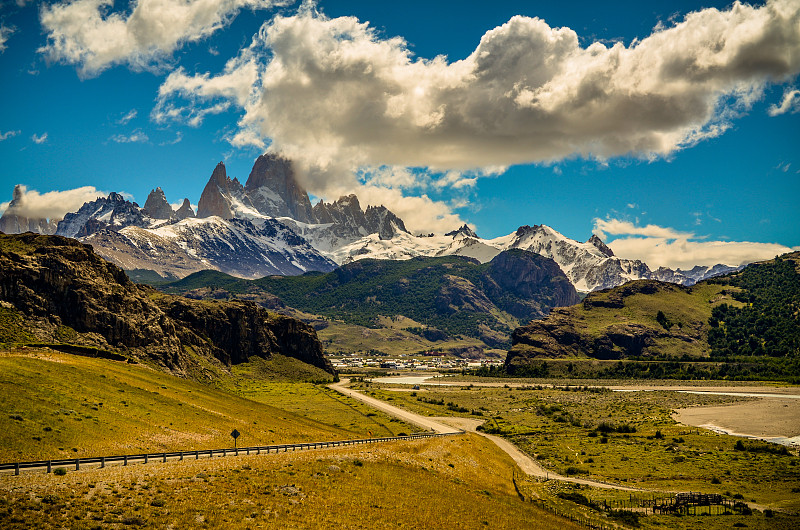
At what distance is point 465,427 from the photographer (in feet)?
439

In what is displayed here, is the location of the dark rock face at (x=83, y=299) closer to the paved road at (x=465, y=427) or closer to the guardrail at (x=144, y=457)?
the paved road at (x=465, y=427)

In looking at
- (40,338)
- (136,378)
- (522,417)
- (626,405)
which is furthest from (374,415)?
(626,405)

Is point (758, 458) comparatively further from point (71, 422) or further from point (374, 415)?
point (71, 422)

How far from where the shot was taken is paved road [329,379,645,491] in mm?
85562

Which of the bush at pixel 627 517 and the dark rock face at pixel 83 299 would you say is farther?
the dark rock face at pixel 83 299

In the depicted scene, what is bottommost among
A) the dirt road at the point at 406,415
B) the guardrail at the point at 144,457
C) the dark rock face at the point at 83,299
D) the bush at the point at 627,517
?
the dirt road at the point at 406,415

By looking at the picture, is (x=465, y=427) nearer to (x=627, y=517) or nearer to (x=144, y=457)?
(x=627, y=517)

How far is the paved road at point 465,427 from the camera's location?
281ft

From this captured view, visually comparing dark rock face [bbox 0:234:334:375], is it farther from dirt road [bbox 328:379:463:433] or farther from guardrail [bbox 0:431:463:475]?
guardrail [bbox 0:431:463:475]

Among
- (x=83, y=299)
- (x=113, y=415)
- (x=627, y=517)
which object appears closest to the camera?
(x=627, y=517)

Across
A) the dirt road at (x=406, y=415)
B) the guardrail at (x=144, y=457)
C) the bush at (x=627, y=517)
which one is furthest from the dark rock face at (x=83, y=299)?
the bush at (x=627, y=517)

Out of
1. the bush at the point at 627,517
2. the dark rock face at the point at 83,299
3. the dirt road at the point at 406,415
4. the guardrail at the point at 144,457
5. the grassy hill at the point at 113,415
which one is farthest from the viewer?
the dirt road at the point at 406,415

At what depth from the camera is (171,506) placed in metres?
42.0

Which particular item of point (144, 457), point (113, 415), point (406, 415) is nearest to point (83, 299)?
point (113, 415)
